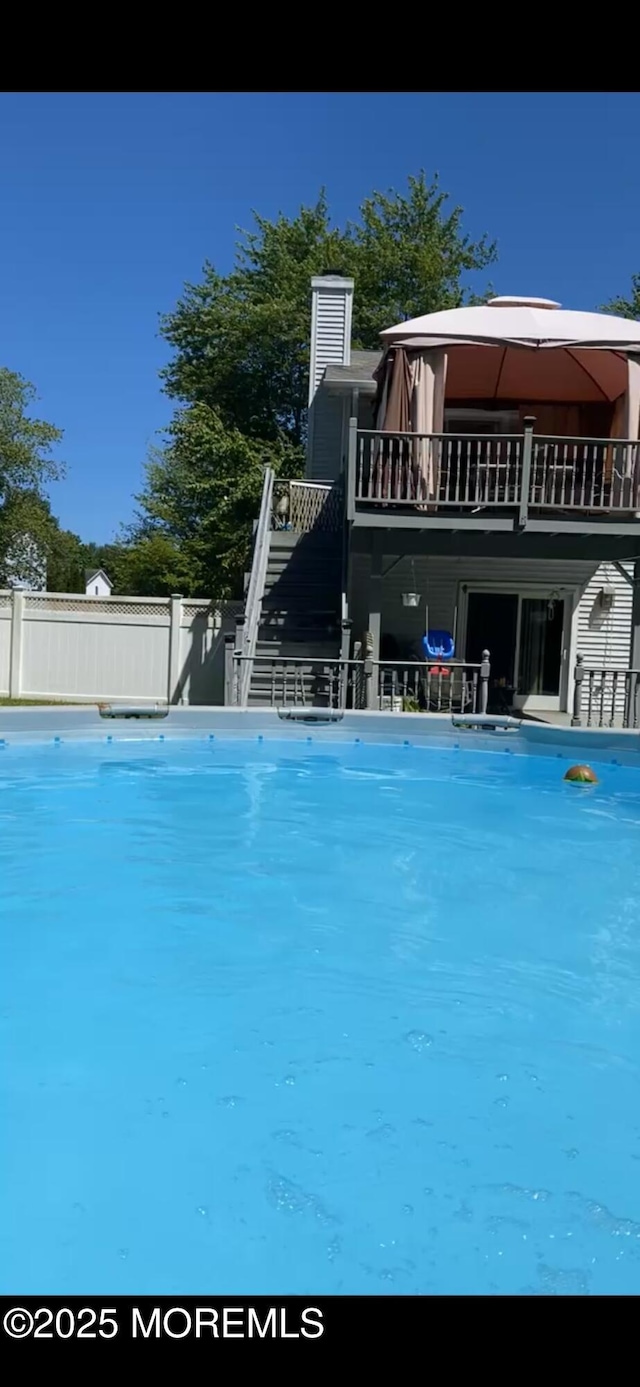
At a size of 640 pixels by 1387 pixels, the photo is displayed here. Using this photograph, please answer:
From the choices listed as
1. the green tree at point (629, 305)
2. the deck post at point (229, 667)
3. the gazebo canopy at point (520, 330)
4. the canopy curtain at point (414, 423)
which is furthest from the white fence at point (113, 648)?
the green tree at point (629, 305)

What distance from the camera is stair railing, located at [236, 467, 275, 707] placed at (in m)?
12.0

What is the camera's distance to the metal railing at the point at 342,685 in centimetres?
1169

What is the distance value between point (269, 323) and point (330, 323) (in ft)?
22.3

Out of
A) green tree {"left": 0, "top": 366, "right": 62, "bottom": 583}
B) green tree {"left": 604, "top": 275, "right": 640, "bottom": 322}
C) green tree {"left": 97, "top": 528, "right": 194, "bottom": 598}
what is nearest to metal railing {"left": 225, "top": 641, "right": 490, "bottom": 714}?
green tree {"left": 0, "top": 366, "right": 62, "bottom": 583}

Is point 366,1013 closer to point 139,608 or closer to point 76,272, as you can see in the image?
point 139,608

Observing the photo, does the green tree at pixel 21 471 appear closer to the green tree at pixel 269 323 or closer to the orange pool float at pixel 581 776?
the green tree at pixel 269 323

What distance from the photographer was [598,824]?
8180 millimetres

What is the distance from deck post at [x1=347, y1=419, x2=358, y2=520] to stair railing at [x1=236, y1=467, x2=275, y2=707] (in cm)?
197

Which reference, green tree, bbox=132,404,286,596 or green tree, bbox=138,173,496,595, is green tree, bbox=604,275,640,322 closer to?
green tree, bbox=138,173,496,595

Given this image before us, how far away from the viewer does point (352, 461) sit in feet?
37.6

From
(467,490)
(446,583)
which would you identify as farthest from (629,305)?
(467,490)

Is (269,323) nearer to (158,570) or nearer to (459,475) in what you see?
(158,570)

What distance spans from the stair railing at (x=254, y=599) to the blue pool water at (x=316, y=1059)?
444cm

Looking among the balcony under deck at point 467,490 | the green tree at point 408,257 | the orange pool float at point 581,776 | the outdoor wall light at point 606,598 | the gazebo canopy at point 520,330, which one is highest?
the green tree at point 408,257
